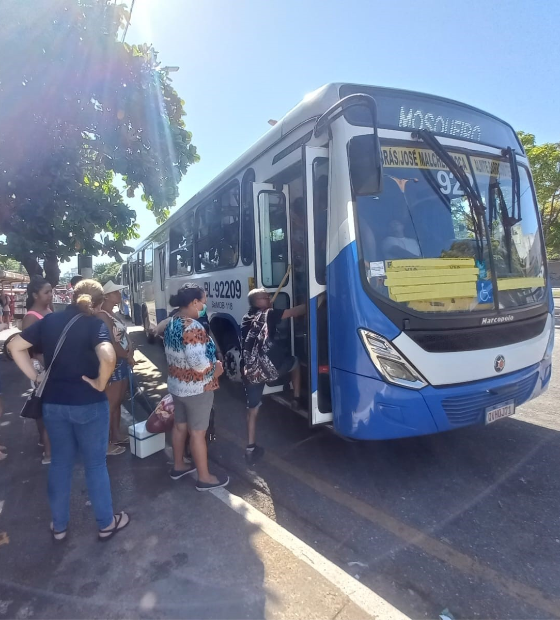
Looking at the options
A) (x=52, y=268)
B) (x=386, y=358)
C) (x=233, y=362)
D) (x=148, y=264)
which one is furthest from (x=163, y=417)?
(x=148, y=264)

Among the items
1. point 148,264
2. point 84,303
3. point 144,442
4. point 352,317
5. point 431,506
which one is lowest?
point 431,506

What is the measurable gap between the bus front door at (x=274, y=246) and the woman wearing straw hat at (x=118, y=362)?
1.47 meters

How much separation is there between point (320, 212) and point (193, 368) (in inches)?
67.0

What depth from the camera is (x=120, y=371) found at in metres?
4.46

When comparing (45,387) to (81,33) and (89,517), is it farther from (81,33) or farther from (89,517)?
(81,33)

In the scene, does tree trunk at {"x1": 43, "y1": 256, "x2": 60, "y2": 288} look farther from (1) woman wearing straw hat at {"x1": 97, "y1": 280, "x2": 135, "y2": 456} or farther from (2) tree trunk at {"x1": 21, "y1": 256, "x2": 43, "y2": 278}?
Answer: (1) woman wearing straw hat at {"x1": 97, "y1": 280, "x2": 135, "y2": 456}

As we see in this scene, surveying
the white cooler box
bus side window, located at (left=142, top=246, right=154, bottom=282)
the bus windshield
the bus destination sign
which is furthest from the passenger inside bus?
bus side window, located at (left=142, top=246, right=154, bottom=282)

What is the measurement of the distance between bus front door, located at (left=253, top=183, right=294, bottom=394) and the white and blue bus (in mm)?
66

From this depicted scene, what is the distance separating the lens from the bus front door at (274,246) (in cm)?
440

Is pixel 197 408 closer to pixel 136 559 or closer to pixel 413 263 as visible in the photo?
pixel 136 559

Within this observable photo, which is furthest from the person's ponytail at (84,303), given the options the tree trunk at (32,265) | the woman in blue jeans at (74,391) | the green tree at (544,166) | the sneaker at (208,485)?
the green tree at (544,166)

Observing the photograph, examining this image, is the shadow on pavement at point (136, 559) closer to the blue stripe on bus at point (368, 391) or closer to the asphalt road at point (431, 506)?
the asphalt road at point (431, 506)

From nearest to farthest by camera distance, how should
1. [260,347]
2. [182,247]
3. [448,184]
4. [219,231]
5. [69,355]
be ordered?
1. [69,355]
2. [448,184]
3. [260,347]
4. [219,231]
5. [182,247]

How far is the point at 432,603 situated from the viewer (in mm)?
2373
